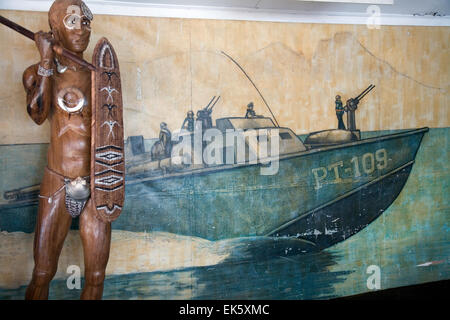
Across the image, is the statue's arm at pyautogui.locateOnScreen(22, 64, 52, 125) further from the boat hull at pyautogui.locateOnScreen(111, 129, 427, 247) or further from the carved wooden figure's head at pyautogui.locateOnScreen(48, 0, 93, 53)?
the boat hull at pyautogui.locateOnScreen(111, 129, 427, 247)

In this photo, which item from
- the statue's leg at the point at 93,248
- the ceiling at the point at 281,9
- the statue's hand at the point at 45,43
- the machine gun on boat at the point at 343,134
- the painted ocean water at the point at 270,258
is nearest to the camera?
the statue's hand at the point at 45,43

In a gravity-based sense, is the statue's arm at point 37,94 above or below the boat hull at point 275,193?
above

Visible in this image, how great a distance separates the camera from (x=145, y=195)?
8.92 ft

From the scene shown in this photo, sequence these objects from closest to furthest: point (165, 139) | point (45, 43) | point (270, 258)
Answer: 1. point (45, 43)
2. point (165, 139)
3. point (270, 258)

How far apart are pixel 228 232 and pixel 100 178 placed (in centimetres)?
121

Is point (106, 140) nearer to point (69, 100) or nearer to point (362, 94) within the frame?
point (69, 100)

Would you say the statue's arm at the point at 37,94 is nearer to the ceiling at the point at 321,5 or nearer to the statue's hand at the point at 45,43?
the statue's hand at the point at 45,43

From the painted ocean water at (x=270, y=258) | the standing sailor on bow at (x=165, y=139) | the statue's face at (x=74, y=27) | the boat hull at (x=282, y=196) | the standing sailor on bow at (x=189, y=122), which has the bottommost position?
the painted ocean water at (x=270, y=258)

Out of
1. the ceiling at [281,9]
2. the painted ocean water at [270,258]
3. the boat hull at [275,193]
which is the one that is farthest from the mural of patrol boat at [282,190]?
the ceiling at [281,9]

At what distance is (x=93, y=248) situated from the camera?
2080mm

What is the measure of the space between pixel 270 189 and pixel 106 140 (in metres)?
1.44

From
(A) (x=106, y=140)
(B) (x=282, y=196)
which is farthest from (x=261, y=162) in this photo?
(A) (x=106, y=140)

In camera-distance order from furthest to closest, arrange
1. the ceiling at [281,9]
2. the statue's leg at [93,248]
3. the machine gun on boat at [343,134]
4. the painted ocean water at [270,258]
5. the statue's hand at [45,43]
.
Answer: the machine gun on boat at [343,134], the ceiling at [281,9], the painted ocean water at [270,258], the statue's leg at [93,248], the statue's hand at [45,43]

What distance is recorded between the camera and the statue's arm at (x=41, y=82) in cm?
198
